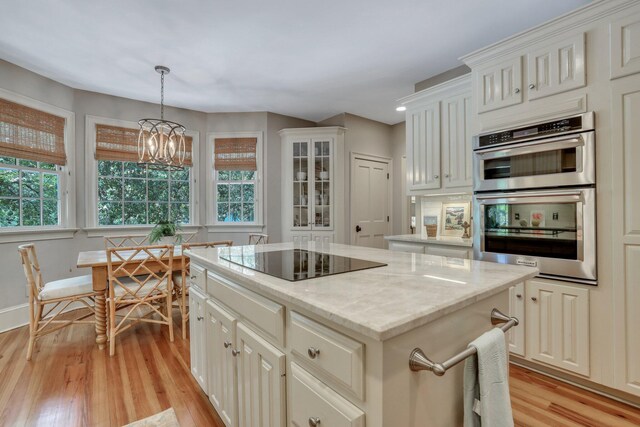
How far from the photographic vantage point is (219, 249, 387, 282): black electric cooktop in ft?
4.15

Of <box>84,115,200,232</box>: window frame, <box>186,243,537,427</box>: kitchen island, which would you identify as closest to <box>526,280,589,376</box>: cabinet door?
<box>186,243,537,427</box>: kitchen island

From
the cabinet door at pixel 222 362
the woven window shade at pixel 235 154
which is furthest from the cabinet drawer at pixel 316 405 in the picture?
the woven window shade at pixel 235 154

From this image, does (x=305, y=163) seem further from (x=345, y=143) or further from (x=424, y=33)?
(x=424, y=33)

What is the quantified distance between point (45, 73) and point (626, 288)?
548cm

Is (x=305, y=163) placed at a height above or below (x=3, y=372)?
above

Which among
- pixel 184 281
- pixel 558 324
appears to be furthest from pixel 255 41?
pixel 558 324

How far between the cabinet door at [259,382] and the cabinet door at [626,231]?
2.05 meters

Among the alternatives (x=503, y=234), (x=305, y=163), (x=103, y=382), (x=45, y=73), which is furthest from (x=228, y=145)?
(x=503, y=234)

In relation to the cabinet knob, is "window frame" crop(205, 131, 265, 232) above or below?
above

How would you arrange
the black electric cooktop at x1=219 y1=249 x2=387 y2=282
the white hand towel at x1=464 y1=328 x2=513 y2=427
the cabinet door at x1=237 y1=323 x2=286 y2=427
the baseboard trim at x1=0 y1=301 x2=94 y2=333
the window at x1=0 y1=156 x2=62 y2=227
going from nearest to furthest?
the white hand towel at x1=464 y1=328 x2=513 y2=427
the cabinet door at x1=237 y1=323 x2=286 y2=427
the black electric cooktop at x1=219 y1=249 x2=387 y2=282
the baseboard trim at x1=0 y1=301 x2=94 y2=333
the window at x1=0 y1=156 x2=62 y2=227

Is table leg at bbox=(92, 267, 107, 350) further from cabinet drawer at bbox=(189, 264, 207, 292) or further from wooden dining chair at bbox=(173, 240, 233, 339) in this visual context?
cabinet drawer at bbox=(189, 264, 207, 292)

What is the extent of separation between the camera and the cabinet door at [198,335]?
183 centimetres

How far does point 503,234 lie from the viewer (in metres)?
2.33

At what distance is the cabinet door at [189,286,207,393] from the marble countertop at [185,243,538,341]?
1.45ft
